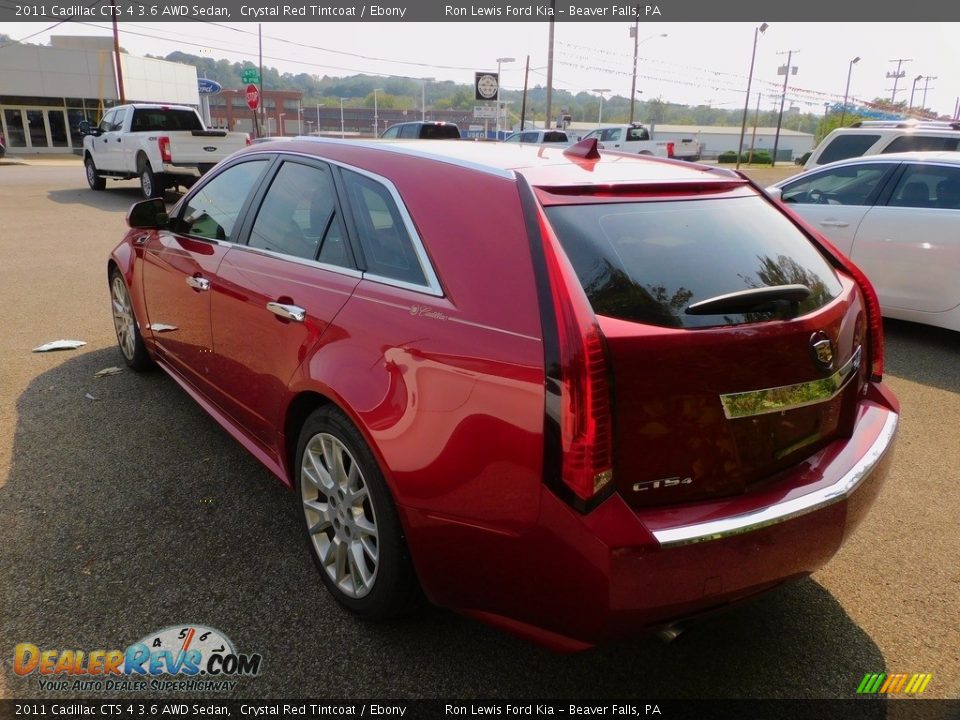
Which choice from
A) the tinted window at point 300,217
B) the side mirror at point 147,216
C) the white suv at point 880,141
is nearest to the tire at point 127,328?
the side mirror at point 147,216

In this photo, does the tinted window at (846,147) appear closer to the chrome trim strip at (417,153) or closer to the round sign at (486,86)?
the chrome trim strip at (417,153)

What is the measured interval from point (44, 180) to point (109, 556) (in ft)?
74.8

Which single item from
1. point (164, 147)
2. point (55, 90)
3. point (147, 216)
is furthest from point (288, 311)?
point (55, 90)

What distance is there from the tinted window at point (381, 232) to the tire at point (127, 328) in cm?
276

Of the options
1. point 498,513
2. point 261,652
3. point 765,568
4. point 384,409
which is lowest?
point 261,652

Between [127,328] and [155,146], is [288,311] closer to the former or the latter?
[127,328]


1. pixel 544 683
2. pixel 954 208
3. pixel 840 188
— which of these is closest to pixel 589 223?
pixel 544 683

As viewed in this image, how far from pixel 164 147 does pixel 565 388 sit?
48.3 feet

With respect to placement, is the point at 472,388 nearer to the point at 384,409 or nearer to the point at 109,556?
the point at 384,409

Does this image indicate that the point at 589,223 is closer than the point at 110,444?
Yes

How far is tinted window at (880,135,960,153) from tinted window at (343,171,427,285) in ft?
34.2

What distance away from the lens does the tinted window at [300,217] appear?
2887mm

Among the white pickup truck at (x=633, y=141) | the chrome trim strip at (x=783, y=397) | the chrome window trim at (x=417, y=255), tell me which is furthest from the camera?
the white pickup truck at (x=633, y=141)

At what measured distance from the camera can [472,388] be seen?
205cm
